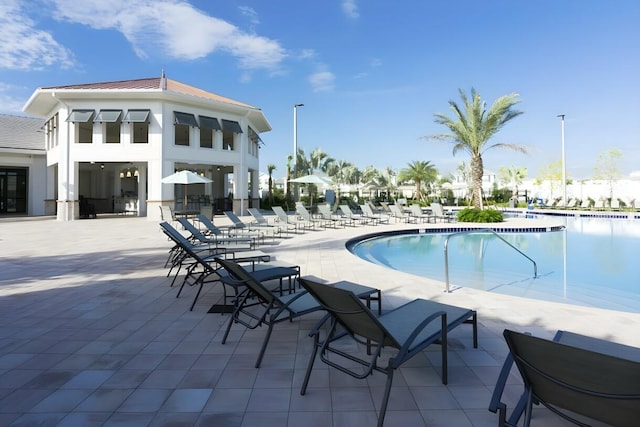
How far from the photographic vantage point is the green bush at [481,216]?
17.5 meters

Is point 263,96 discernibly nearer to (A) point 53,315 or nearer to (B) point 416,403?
(A) point 53,315

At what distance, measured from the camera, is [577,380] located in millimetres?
1606

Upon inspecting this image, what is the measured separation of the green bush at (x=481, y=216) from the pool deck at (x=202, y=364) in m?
13.1

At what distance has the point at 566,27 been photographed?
14.9 metres

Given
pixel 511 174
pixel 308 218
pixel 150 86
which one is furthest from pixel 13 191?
pixel 511 174

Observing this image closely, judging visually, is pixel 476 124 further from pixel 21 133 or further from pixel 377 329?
pixel 21 133

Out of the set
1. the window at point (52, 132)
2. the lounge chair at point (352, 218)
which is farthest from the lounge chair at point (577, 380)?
the window at point (52, 132)

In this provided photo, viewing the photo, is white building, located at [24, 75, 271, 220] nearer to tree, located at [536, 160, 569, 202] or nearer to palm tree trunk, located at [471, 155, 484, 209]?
palm tree trunk, located at [471, 155, 484, 209]

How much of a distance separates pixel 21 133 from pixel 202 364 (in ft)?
93.4

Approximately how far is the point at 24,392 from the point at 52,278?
177 inches

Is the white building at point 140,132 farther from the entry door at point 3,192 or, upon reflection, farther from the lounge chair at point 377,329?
the lounge chair at point 377,329

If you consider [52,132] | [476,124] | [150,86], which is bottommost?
[476,124]

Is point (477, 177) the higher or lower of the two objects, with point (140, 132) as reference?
lower

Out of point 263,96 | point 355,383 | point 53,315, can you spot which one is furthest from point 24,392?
point 263,96
